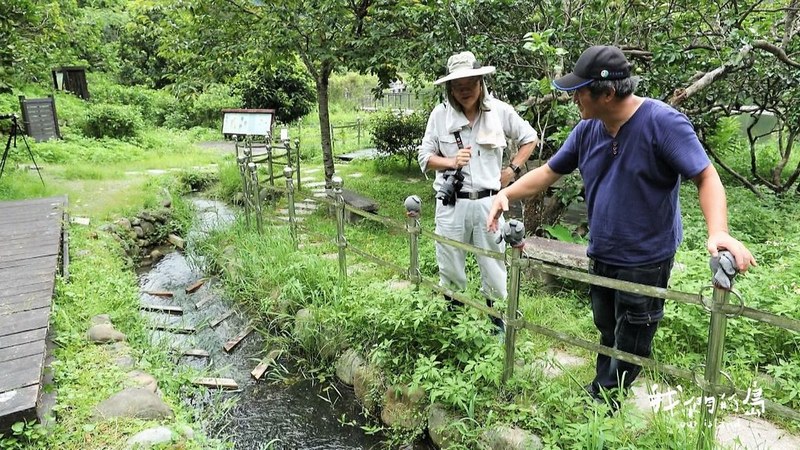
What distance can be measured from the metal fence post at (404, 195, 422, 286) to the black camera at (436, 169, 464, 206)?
6.4 inches

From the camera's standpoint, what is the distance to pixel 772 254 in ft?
15.1

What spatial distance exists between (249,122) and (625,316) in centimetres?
820

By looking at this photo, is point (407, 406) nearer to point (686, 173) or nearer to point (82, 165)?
point (686, 173)

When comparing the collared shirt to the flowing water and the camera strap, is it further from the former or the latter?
the flowing water

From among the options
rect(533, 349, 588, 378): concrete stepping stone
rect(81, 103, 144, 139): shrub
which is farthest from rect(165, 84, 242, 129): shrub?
rect(533, 349, 588, 378): concrete stepping stone

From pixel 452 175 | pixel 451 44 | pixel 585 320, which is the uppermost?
pixel 451 44

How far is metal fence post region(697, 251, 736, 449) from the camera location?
69.9 inches

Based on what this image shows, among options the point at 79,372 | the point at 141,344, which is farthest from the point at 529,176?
the point at 141,344

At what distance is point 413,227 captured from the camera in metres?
3.47

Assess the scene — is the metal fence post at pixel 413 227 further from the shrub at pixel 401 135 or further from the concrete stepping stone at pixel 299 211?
the shrub at pixel 401 135

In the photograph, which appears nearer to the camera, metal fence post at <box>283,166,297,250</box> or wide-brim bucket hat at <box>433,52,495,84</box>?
wide-brim bucket hat at <box>433,52,495,84</box>

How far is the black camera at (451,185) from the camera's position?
128 inches

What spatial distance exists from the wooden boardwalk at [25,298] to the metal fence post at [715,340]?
290 cm

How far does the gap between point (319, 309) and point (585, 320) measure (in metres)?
1.92
